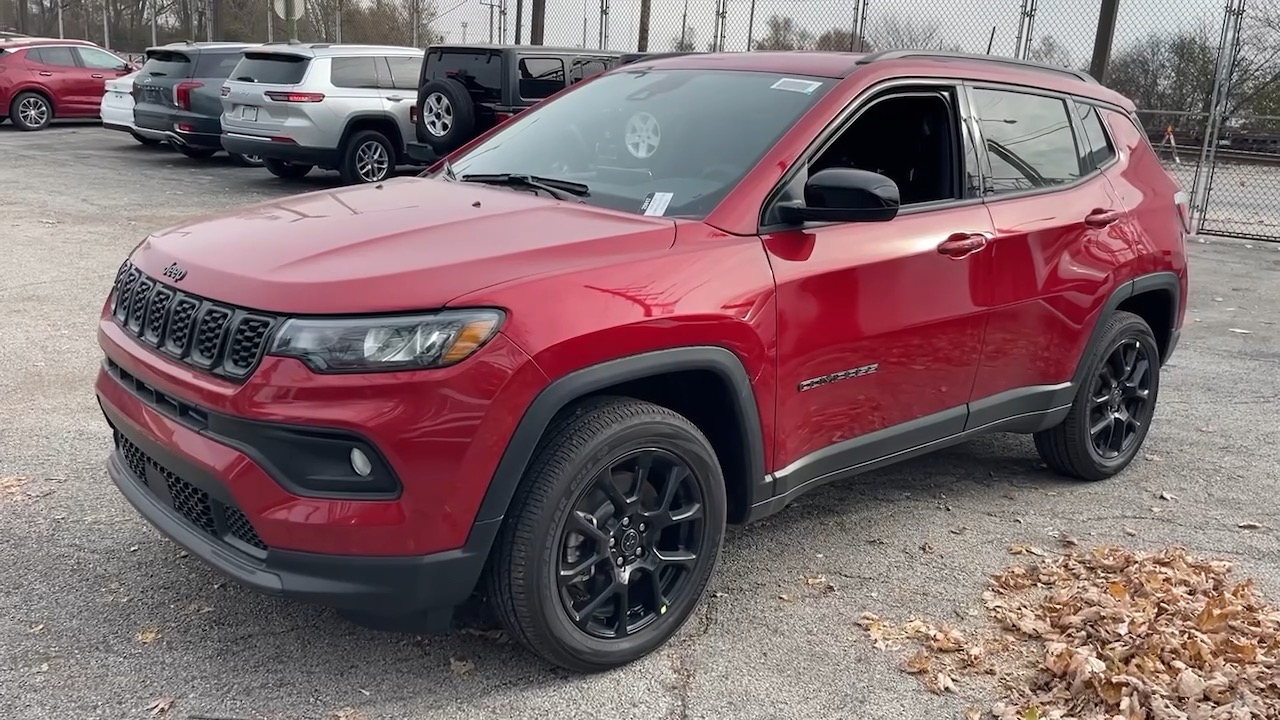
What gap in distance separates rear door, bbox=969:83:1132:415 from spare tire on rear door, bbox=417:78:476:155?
729cm

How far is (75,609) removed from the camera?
3.46 meters

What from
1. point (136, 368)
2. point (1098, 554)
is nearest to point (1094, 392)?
point (1098, 554)

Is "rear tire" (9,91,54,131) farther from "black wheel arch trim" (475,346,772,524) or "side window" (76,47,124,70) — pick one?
"black wheel arch trim" (475,346,772,524)

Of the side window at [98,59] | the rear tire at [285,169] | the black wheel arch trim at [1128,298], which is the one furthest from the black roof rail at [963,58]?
the side window at [98,59]

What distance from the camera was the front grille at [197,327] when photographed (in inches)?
110

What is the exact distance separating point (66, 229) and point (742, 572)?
8566 millimetres

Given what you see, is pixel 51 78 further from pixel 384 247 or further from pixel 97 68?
pixel 384 247

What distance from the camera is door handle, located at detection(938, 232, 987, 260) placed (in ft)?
13.0

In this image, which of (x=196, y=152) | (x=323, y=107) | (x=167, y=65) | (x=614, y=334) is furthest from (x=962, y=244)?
(x=196, y=152)

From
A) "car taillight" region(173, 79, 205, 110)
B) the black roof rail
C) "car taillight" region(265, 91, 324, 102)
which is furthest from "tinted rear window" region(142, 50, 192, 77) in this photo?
the black roof rail

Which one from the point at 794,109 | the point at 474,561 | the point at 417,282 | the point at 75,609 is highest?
the point at 794,109

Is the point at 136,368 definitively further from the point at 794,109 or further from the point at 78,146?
the point at 78,146

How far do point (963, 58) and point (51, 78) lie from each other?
Answer: 1955 centimetres

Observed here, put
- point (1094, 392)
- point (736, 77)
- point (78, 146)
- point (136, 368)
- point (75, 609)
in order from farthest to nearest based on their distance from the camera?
point (78, 146) → point (1094, 392) → point (736, 77) → point (75, 609) → point (136, 368)
